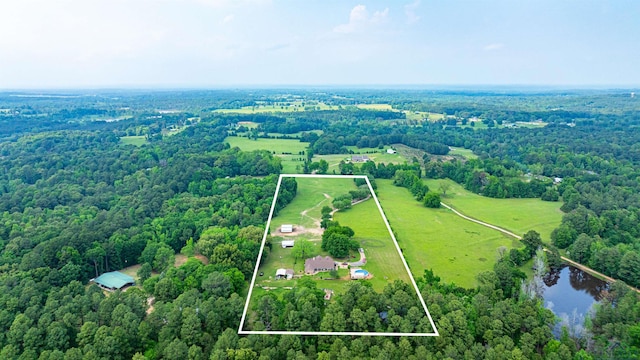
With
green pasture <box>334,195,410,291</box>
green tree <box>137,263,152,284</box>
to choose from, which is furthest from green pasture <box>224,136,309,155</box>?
green pasture <box>334,195,410,291</box>

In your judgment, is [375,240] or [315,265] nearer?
[375,240]

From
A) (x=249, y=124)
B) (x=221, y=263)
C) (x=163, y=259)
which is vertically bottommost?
(x=163, y=259)

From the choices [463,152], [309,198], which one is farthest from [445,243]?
[463,152]

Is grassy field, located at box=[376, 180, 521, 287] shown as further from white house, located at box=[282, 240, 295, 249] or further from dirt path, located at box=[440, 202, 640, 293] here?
white house, located at box=[282, 240, 295, 249]

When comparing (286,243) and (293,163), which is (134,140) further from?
(286,243)

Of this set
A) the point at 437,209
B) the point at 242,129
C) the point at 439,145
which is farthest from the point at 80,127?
the point at 437,209

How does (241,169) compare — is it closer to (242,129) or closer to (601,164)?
(242,129)
